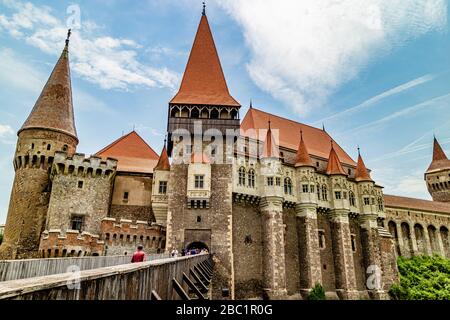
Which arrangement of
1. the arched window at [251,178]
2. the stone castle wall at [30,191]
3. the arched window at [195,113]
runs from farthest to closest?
the arched window at [195,113] → the arched window at [251,178] → the stone castle wall at [30,191]

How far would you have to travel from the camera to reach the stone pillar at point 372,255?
26750 millimetres

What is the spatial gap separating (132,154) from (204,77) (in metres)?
8.94

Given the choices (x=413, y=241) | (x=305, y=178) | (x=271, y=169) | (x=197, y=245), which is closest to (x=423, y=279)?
(x=413, y=241)

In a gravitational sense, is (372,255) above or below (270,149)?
below

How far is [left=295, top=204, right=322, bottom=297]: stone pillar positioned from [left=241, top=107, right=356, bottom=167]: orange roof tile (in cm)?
629

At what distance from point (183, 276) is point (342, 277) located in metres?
22.1

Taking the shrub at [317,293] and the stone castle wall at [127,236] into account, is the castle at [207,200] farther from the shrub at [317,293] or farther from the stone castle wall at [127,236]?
the shrub at [317,293]

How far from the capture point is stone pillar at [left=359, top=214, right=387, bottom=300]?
26750mm

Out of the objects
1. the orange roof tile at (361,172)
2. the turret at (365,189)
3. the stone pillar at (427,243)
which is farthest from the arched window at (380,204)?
the stone pillar at (427,243)

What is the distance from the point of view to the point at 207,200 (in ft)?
71.0

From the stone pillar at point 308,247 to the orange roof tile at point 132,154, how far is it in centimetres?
1244

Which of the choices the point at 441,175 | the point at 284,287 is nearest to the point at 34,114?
the point at 284,287

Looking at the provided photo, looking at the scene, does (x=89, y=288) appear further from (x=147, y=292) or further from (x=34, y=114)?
(x=34, y=114)

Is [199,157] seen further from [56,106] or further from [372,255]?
[372,255]
